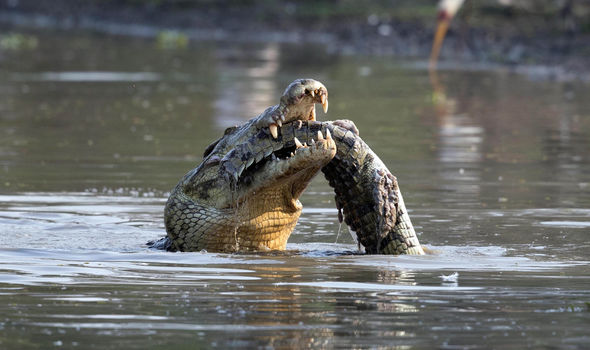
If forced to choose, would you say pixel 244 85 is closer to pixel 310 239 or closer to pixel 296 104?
pixel 310 239

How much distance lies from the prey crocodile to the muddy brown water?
0.18m

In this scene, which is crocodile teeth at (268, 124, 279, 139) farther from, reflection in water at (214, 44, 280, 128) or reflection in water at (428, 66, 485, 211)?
reflection in water at (214, 44, 280, 128)

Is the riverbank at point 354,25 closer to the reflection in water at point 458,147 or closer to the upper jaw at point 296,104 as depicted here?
the reflection in water at point 458,147

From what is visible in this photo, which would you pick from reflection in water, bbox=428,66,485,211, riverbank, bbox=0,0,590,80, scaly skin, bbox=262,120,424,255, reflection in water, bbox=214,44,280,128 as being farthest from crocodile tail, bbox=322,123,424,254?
riverbank, bbox=0,0,590,80

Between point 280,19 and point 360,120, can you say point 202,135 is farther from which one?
point 280,19

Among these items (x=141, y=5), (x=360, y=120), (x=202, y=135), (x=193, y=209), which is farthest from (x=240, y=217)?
(x=141, y=5)

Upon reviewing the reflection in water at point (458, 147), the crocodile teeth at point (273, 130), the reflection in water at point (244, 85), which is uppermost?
the crocodile teeth at point (273, 130)

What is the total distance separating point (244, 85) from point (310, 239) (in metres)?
16.1

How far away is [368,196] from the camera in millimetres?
7531

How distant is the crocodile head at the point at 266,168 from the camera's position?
6953 millimetres

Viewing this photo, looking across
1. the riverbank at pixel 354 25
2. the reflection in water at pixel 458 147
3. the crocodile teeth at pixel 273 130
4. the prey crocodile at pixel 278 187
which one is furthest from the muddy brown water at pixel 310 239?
the riverbank at pixel 354 25

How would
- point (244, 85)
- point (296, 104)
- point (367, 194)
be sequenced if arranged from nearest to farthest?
point (296, 104), point (367, 194), point (244, 85)

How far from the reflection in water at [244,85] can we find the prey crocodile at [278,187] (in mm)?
9401

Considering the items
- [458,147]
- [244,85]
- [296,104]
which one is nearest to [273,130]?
[296,104]
